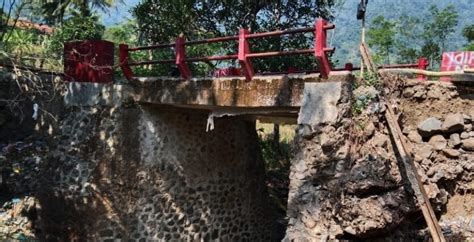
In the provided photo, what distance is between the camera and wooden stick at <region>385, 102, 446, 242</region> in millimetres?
5605

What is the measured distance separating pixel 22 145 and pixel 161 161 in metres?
4.61

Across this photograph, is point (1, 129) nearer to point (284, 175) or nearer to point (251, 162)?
point (251, 162)

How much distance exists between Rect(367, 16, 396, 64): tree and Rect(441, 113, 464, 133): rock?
19.7 meters

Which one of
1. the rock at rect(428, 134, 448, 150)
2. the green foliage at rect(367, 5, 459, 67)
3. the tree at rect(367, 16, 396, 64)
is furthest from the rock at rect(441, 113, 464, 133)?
the tree at rect(367, 16, 396, 64)

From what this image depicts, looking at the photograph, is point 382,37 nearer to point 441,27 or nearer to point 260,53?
point 441,27

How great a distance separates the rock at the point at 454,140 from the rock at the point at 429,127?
7.3 inches

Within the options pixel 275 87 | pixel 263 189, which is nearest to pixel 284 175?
pixel 263 189

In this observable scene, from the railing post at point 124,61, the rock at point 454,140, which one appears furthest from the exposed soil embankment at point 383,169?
the railing post at point 124,61

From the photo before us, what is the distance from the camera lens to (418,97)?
690 centimetres

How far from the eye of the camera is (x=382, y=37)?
85.9ft

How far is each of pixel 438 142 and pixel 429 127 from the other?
0.23m

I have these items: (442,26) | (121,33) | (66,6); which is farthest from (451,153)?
(121,33)

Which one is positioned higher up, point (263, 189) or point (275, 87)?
point (275, 87)

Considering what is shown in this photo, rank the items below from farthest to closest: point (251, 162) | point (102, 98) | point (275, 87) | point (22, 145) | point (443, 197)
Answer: point (22, 145)
point (251, 162)
point (102, 98)
point (275, 87)
point (443, 197)
